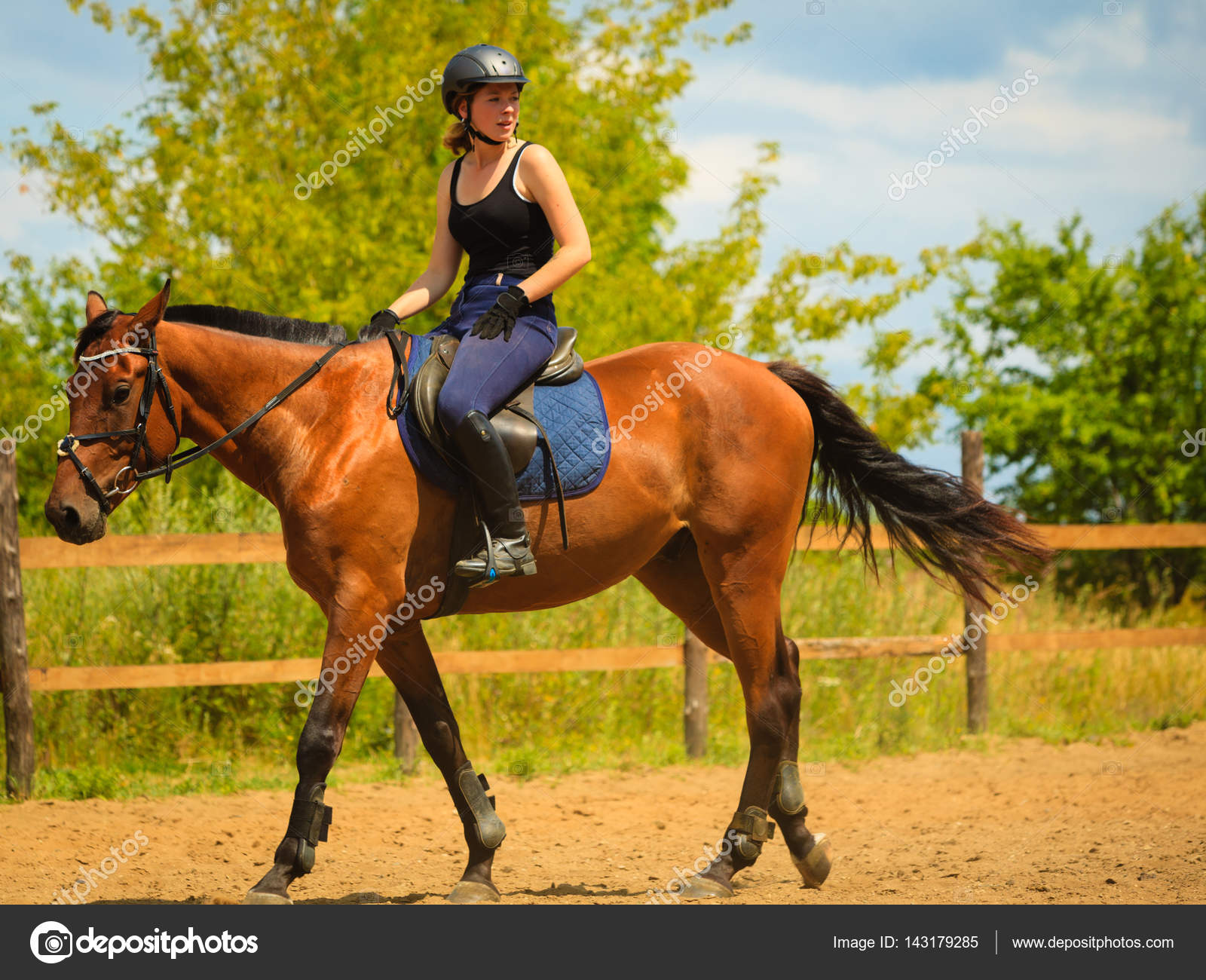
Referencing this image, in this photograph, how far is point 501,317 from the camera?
13.9 feet

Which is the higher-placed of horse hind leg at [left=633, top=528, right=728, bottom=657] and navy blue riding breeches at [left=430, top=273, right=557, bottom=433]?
navy blue riding breeches at [left=430, top=273, right=557, bottom=433]

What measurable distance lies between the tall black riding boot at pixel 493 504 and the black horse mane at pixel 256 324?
833mm

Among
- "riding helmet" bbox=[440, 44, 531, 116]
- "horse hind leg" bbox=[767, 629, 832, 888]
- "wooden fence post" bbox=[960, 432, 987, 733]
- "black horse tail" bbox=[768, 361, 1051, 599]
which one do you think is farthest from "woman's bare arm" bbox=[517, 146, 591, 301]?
"wooden fence post" bbox=[960, 432, 987, 733]

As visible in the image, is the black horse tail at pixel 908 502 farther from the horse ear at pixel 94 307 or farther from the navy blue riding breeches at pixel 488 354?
the horse ear at pixel 94 307

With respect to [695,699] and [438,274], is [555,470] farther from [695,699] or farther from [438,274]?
[695,699]

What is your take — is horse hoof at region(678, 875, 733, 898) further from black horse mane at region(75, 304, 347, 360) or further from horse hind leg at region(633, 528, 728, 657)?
black horse mane at region(75, 304, 347, 360)

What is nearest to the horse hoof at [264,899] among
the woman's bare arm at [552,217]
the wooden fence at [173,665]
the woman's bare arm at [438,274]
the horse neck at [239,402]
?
the horse neck at [239,402]

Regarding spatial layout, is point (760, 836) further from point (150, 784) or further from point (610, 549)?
point (150, 784)

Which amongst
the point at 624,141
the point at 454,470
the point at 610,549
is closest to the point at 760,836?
the point at 610,549

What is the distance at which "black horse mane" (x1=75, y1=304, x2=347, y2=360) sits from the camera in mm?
4336

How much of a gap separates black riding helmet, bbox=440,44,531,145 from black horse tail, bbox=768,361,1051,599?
1950mm

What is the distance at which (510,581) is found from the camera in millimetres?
4465

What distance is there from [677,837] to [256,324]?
11.6 ft
